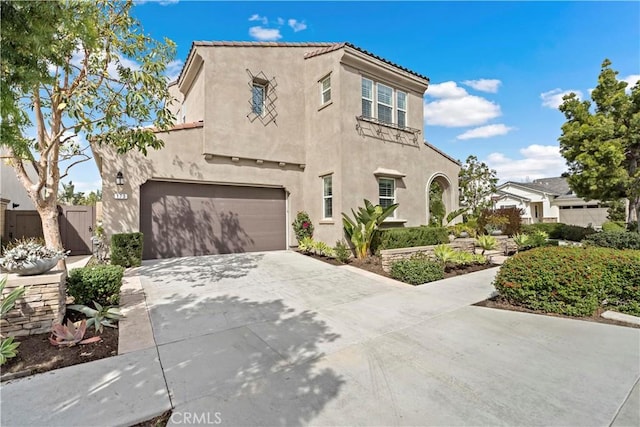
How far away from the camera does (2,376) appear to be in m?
3.02

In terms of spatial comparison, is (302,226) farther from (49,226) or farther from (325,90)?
(49,226)

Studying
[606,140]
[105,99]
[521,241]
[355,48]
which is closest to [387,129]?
[355,48]

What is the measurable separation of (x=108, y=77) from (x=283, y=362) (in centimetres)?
705

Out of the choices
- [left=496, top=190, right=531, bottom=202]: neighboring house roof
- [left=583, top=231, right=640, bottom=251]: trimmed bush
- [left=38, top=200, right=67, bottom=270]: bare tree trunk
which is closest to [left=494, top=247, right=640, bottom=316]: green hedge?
[left=583, top=231, right=640, bottom=251]: trimmed bush

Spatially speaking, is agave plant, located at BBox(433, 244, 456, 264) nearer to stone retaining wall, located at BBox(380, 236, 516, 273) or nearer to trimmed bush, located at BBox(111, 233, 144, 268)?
stone retaining wall, located at BBox(380, 236, 516, 273)

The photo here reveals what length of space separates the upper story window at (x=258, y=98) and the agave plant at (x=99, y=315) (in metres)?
9.09

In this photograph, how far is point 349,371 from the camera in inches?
127

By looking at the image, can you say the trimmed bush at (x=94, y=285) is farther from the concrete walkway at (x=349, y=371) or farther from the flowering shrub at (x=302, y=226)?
the flowering shrub at (x=302, y=226)

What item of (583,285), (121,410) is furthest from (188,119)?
(583,285)

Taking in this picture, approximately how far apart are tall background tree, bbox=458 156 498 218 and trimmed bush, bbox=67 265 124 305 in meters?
24.1

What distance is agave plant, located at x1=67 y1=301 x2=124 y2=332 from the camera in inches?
166

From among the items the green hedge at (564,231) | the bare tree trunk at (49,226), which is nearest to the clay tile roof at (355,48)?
the bare tree trunk at (49,226)

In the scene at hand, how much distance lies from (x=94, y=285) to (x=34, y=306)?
102 cm

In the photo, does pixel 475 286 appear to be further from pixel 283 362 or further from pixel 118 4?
pixel 118 4
